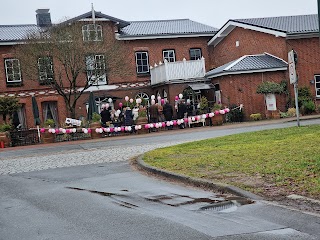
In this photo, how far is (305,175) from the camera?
9211 mm

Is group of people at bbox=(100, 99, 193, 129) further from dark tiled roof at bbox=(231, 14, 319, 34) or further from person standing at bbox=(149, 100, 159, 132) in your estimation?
dark tiled roof at bbox=(231, 14, 319, 34)

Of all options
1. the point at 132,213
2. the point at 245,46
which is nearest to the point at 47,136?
the point at 245,46

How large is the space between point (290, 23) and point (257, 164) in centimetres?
2789

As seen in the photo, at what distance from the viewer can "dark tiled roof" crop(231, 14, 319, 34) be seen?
1359 inches

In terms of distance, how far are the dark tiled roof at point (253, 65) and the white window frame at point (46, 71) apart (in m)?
11.1

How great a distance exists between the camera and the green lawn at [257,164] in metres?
8.80

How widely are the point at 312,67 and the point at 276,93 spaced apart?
380 centimetres

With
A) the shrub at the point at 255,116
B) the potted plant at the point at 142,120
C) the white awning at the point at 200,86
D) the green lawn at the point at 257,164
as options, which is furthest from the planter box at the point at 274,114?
the green lawn at the point at 257,164

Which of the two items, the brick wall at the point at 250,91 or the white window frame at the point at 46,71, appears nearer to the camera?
the white window frame at the point at 46,71

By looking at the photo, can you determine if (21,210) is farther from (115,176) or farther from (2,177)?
(2,177)

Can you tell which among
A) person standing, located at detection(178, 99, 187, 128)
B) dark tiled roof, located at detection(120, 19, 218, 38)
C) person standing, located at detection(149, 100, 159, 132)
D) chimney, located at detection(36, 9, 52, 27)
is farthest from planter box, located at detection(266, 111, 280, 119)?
chimney, located at detection(36, 9, 52, 27)

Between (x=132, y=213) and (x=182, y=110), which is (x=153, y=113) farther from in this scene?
(x=132, y=213)

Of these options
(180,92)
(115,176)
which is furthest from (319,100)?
(115,176)

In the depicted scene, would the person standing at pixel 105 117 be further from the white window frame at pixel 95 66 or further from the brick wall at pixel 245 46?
the brick wall at pixel 245 46
